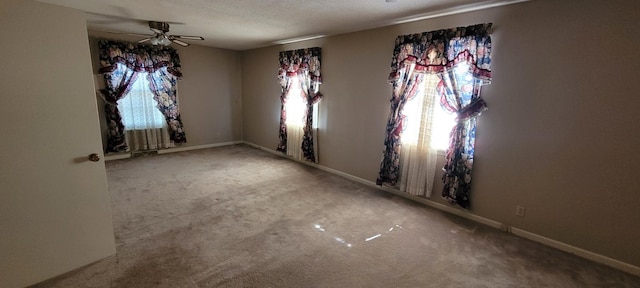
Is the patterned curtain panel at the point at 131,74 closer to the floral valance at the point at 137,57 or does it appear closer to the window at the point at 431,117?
the floral valance at the point at 137,57

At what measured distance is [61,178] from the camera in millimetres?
1851

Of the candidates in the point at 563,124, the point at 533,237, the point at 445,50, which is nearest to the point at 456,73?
the point at 445,50

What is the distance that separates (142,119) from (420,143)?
16.4ft

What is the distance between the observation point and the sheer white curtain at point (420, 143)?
124 inches

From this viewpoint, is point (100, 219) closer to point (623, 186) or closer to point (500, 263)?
point (500, 263)

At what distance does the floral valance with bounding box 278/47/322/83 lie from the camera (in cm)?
436

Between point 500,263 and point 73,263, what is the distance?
339 centimetres

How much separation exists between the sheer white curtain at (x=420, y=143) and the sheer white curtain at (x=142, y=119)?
15.4ft

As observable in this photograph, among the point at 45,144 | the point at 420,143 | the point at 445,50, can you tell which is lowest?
the point at 420,143

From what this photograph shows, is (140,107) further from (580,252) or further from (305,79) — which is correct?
(580,252)

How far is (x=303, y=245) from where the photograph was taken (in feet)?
7.83

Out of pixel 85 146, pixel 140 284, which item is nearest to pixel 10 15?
pixel 85 146

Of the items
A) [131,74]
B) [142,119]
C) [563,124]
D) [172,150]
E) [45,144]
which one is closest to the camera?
[45,144]

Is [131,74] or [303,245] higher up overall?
[131,74]
